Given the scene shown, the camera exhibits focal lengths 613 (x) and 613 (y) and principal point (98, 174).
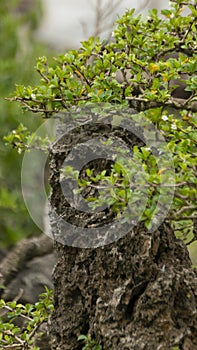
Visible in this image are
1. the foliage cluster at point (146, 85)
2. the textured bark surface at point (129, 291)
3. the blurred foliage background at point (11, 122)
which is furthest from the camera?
the blurred foliage background at point (11, 122)

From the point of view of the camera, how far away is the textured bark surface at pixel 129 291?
1.87 metres

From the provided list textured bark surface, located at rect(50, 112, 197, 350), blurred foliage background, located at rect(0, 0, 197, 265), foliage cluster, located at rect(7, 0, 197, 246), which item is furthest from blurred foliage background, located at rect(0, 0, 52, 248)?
foliage cluster, located at rect(7, 0, 197, 246)

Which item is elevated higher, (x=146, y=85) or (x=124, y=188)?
(x=146, y=85)

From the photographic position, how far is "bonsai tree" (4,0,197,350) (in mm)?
1751

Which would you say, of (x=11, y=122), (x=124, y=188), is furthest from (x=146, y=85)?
(x=11, y=122)

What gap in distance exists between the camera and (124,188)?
1638mm

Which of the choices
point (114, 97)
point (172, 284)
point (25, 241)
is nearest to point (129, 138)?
point (114, 97)

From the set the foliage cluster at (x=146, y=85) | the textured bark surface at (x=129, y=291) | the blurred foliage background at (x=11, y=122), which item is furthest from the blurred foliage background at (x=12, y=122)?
the foliage cluster at (x=146, y=85)

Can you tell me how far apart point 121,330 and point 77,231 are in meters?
0.37

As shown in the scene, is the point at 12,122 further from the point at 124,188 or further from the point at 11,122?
the point at 124,188

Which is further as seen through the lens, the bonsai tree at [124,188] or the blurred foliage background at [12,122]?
the blurred foliage background at [12,122]

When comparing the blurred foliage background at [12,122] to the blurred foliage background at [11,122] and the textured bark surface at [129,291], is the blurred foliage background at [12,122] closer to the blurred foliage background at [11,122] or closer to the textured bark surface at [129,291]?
the blurred foliage background at [11,122]

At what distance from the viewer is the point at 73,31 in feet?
34.1

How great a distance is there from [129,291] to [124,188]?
1.40 feet
